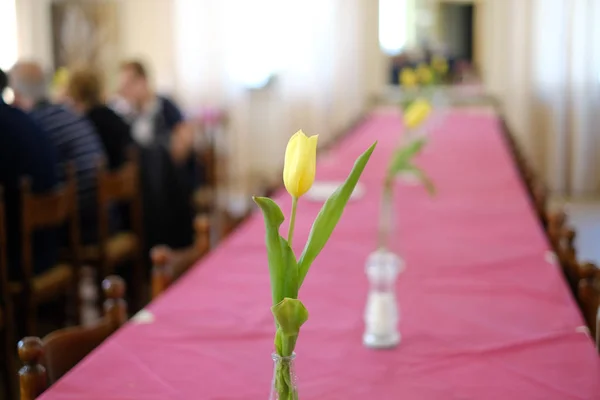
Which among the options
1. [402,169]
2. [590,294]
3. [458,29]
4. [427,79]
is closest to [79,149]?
[402,169]

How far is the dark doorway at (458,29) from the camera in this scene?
7.20 metres

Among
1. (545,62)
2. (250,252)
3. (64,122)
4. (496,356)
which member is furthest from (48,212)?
(545,62)

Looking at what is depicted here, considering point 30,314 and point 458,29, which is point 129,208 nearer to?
point 30,314

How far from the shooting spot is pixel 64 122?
161 inches

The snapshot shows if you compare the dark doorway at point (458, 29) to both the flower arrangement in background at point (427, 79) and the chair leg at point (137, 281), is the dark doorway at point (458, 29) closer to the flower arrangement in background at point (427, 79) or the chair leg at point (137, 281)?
the flower arrangement in background at point (427, 79)

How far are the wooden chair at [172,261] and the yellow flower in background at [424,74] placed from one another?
12.6 ft

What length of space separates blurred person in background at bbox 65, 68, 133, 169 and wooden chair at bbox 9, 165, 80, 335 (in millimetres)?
983

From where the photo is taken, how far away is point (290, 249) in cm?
114

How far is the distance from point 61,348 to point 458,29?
6116 mm

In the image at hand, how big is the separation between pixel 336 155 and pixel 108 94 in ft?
12.6

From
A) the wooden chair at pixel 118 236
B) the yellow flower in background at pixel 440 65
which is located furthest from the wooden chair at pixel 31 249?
the yellow flower in background at pixel 440 65

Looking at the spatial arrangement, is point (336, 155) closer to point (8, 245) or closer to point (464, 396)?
point (8, 245)

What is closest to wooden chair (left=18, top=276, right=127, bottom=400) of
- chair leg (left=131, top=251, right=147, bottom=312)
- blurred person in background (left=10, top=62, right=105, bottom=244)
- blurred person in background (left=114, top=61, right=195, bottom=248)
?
blurred person in background (left=10, top=62, right=105, bottom=244)

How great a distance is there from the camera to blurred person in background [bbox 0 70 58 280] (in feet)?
11.3
